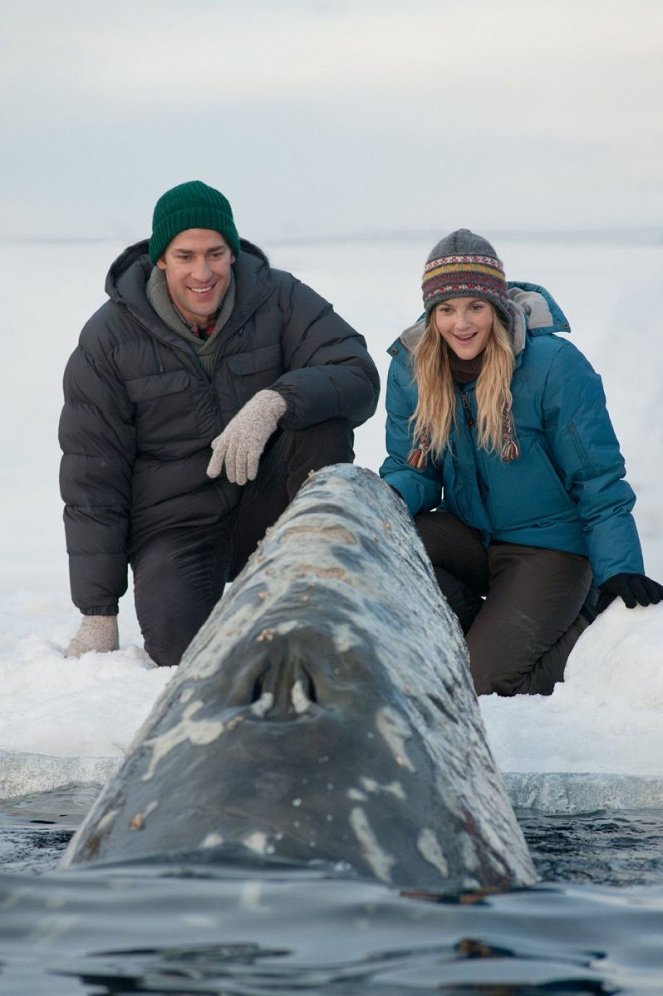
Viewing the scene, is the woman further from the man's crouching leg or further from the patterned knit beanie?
the man's crouching leg

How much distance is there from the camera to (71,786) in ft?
14.6

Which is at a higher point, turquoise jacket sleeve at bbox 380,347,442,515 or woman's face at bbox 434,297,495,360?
woman's face at bbox 434,297,495,360

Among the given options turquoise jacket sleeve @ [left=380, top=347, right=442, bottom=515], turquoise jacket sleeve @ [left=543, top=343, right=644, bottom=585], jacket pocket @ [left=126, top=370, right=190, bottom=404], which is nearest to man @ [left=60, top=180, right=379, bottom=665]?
jacket pocket @ [left=126, top=370, right=190, bottom=404]

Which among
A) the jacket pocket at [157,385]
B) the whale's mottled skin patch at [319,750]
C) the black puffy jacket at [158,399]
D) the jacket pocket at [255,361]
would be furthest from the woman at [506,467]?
the whale's mottled skin patch at [319,750]

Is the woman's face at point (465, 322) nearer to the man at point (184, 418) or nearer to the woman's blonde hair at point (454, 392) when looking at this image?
the woman's blonde hair at point (454, 392)

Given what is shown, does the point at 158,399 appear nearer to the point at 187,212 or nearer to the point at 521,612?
the point at 187,212

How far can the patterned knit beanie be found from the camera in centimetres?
547

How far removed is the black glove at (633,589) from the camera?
5227 millimetres

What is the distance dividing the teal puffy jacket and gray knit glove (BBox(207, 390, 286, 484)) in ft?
1.78

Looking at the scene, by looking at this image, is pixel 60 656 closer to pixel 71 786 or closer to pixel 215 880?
pixel 71 786

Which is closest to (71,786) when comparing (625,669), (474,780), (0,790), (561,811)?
(0,790)

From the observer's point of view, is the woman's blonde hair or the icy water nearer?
the icy water

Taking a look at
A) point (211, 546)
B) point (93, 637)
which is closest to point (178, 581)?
point (211, 546)

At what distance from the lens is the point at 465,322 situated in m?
5.50
